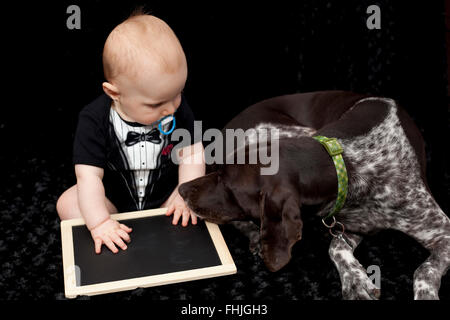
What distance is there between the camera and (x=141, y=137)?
2752 mm

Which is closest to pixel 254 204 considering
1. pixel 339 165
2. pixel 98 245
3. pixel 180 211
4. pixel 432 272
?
pixel 339 165

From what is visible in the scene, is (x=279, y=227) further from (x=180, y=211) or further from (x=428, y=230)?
(x=428, y=230)

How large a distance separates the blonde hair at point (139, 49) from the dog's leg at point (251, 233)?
1022 mm

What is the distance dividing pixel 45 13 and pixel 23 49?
0.29 m

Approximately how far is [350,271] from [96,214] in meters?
1.22

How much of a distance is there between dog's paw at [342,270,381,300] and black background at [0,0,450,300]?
0.37m

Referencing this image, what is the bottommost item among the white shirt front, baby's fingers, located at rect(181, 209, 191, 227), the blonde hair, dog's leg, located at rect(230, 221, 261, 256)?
dog's leg, located at rect(230, 221, 261, 256)

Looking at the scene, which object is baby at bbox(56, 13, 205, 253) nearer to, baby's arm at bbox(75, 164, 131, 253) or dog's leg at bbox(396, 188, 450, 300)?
baby's arm at bbox(75, 164, 131, 253)

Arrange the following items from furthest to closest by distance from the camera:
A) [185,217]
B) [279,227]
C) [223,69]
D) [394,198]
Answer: [223,69] → [185,217] → [394,198] → [279,227]

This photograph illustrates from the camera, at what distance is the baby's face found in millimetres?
2348

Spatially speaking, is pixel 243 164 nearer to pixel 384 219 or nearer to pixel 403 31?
pixel 384 219

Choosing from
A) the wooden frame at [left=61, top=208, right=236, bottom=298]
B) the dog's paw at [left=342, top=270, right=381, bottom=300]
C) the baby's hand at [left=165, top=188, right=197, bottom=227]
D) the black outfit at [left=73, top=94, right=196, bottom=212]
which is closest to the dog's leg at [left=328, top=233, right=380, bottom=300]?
the dog's paw at [left=342, top=270, right=381, bottom=300]
